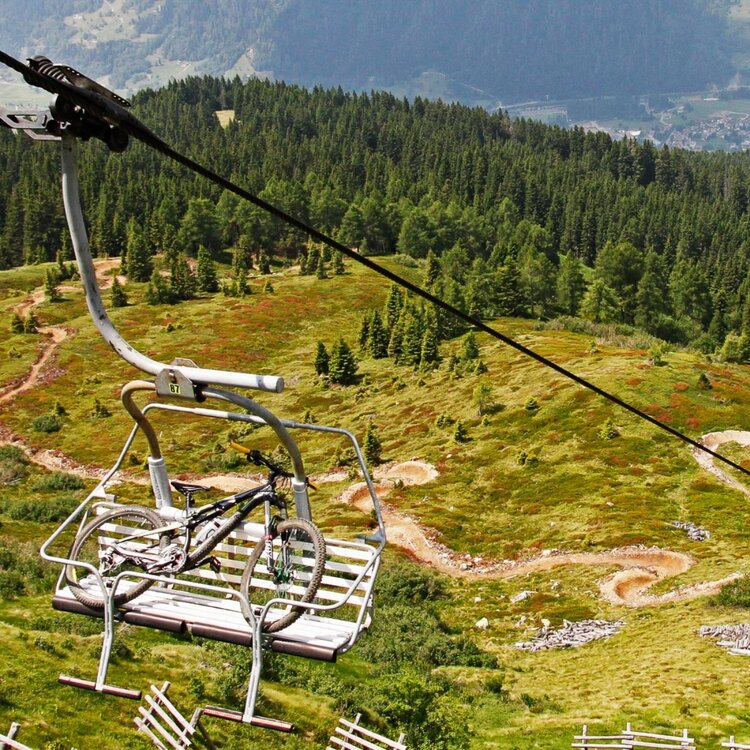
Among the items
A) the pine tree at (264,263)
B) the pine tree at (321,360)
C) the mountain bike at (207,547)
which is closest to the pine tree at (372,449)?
the pine tree at (321,360)

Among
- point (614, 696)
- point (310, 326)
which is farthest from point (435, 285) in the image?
point (614, 696)

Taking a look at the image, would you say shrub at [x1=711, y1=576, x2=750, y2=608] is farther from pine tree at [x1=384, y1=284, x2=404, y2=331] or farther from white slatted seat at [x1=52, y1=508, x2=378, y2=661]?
pine tree at [x1=384, y1=284, x2=404, y2=331]

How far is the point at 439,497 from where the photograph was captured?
207 ft

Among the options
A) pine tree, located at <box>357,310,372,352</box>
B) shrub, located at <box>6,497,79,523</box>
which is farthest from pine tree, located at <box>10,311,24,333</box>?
shrub, located at <box>6,497,79,523</box>

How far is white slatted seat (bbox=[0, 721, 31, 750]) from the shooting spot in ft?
65.3

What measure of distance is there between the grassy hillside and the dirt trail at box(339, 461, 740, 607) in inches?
31.2

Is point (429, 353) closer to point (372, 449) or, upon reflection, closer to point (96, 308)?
point (372, 449)

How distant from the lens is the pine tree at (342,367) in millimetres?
98938

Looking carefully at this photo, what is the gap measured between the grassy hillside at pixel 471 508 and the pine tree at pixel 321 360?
1761 millimetres

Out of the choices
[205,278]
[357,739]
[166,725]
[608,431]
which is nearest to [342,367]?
[608,431]

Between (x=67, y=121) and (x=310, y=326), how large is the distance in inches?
4689

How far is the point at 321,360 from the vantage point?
336ft

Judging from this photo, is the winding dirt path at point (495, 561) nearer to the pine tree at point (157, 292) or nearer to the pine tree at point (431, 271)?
the pine tree at point (157, 292)

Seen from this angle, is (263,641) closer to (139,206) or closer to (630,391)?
(630,391)
